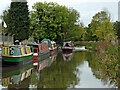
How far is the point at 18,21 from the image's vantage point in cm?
4631

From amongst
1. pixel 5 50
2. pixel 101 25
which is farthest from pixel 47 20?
pixel 5 50

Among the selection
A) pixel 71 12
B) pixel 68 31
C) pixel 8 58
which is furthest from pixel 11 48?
pixel 71 12

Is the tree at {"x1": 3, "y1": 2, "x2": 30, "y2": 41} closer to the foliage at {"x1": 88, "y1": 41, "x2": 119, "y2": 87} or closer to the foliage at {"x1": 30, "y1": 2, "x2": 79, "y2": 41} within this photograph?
the foliage at {"x1": 30, "y1": 2, "x2": 79, "y2": 41}

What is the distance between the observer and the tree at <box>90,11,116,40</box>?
58.1 metres

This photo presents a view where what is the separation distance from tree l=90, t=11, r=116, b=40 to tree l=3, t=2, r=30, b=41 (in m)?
22.2

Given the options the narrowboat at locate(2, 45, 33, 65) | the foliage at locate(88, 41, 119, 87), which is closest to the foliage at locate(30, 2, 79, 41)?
the foliage at locate(88, 41, 119, 87)

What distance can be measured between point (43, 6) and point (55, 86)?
42480 mm

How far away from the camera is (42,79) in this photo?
14.9m

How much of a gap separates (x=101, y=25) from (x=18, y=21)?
2492 cm

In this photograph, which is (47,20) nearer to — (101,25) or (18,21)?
(18,21)

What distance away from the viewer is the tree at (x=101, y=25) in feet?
190

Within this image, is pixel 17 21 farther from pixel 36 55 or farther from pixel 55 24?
pixel 36 55

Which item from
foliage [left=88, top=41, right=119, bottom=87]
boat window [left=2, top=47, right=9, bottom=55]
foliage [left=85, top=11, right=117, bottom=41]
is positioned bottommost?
foliage [left=88, top=41, right=119, bottom=87]

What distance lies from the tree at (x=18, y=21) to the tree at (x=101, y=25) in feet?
72.9
